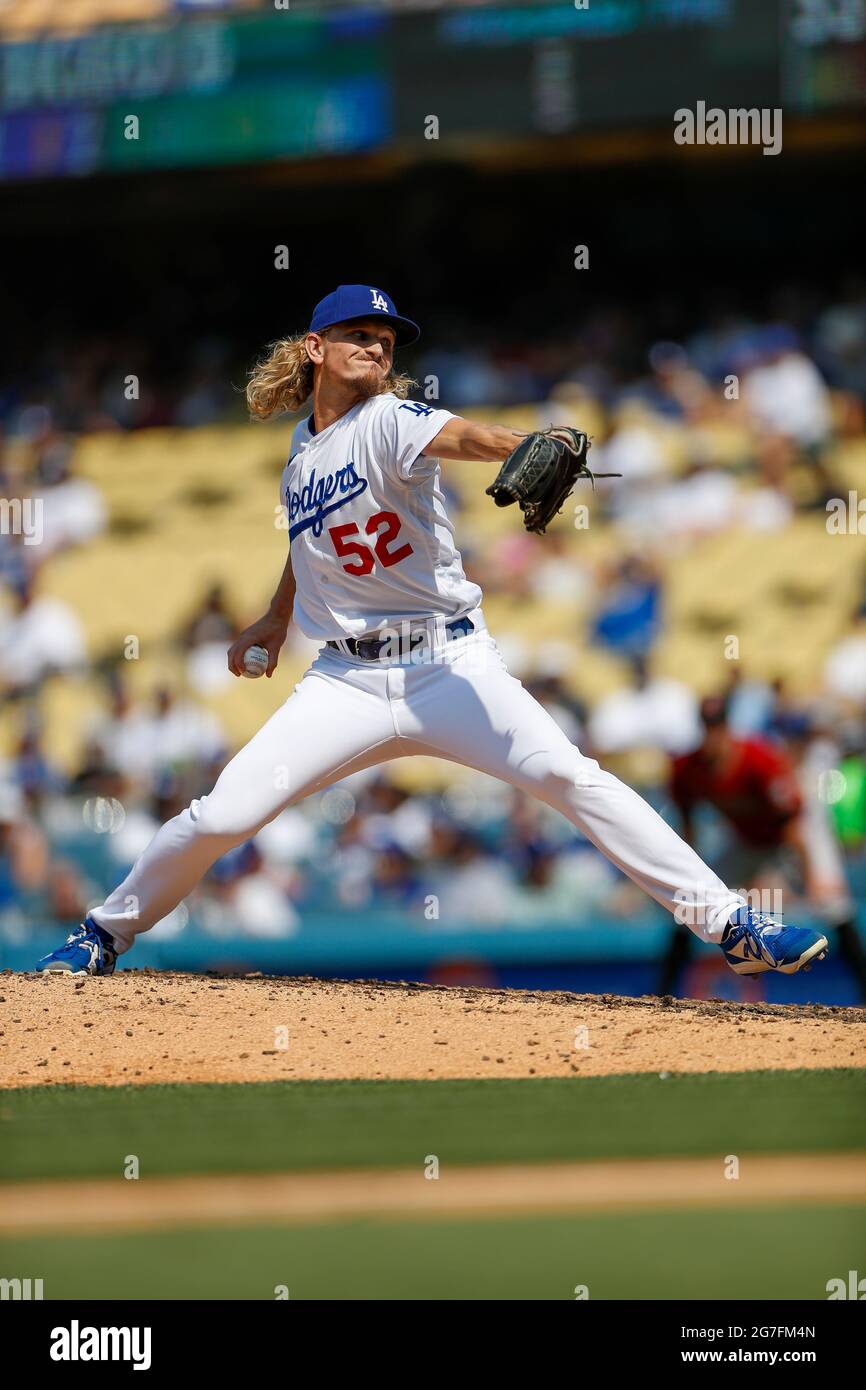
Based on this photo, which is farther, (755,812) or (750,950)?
(755,812)

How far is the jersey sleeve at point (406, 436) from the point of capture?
3650 mm

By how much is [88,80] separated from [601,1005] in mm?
9155

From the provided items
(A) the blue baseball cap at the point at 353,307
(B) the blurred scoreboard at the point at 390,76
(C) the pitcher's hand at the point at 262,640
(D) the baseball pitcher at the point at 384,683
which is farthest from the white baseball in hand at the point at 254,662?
(B) the blurred scoreboard at the point at 390,76

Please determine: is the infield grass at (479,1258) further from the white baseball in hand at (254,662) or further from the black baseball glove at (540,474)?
the black baseball glove at (540,474)

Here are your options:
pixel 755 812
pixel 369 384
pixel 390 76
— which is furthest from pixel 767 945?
pixel 390 76

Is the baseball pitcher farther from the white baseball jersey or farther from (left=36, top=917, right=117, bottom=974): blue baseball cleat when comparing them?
(left=36, top=917, right=117, bottom=974): blue baseball cleat

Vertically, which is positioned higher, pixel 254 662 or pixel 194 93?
pixel 194 93

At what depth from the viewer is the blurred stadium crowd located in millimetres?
7629

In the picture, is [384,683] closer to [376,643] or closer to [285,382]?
[376,643]

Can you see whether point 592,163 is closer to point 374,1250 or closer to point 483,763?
point 483,763

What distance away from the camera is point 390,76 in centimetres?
1110

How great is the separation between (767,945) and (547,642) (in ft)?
21.5
